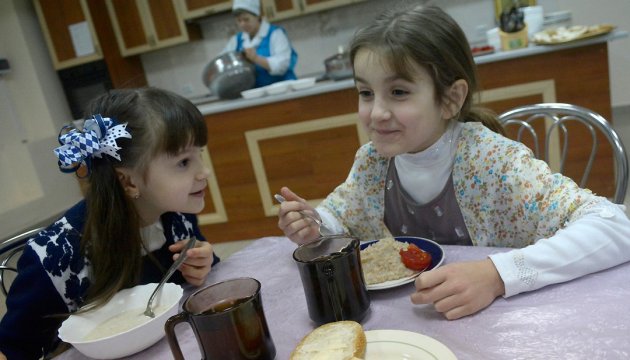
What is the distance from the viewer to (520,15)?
2.52 metres

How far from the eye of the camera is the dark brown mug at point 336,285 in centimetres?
61

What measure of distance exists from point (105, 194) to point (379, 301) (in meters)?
0.64

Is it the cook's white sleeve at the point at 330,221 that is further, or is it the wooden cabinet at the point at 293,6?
the wooden cabinet at the point at 293,6

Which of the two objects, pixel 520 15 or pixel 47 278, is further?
pixel 520 15

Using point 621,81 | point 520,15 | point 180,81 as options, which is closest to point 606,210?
point 520,15

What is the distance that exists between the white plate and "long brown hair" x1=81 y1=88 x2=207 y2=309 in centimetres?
59

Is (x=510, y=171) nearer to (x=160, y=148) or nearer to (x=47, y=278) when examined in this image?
(x=160, y=148)

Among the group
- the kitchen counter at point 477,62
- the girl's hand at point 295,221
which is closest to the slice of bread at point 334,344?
the girl's hand at point 295,221

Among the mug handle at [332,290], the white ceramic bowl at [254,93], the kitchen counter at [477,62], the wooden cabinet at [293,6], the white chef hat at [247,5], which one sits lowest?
the mug handle at [332,290]

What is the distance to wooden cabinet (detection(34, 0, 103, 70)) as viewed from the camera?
399 centimetres

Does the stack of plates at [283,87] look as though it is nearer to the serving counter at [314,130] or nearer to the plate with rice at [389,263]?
the serving counter at [314,130]

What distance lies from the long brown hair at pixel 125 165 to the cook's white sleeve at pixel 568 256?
2.33 ft

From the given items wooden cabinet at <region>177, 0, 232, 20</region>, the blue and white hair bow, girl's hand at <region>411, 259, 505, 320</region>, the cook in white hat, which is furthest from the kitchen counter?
girl's hand at <region>411, 259, 505, 320</region>

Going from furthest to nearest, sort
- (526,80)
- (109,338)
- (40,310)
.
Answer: (526,80) < (40,310) < (109,338)
